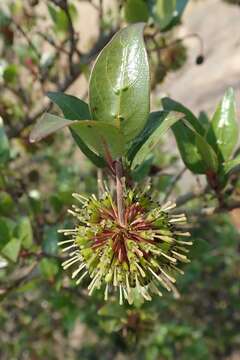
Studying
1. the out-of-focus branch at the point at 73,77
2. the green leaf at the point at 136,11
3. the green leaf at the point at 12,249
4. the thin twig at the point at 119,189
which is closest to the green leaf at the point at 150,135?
the thin twig at the point at 119,189

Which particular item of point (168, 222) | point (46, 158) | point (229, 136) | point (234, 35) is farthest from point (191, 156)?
A: point (234, 35)

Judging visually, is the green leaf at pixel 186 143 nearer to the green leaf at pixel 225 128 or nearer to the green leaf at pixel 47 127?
the green leaf at pixel 225 128

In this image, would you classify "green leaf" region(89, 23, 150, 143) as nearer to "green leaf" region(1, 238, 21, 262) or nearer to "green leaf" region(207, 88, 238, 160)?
"green leaf" region(207, 88, 238, 160)

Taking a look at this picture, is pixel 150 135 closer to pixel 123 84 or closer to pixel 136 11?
pixel 123 84

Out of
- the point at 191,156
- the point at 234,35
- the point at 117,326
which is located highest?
the point at 234,35

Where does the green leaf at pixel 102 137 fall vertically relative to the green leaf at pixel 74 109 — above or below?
below

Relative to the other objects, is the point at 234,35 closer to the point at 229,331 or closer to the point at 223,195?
the point at 229,331
